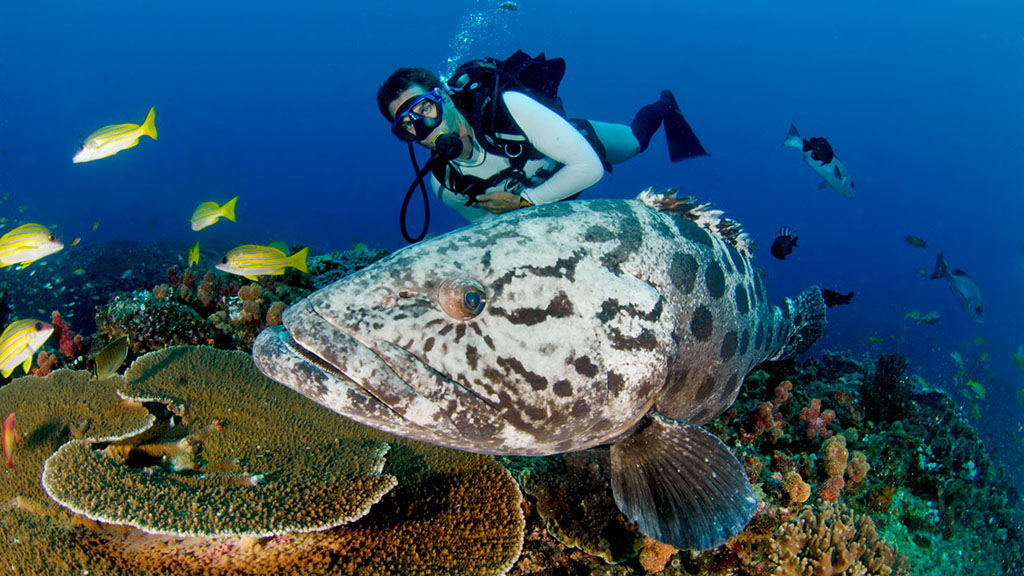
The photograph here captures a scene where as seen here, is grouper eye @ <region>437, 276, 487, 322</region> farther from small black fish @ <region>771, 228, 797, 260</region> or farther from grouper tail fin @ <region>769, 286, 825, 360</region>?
small black fish @ <region>771, 228, 797, 260</region>

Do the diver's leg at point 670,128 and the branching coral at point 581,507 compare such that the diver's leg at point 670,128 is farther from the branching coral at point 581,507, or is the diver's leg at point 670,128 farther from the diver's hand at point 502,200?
the branching coral at point 581,507

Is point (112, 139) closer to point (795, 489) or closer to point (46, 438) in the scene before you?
point (46, 438)

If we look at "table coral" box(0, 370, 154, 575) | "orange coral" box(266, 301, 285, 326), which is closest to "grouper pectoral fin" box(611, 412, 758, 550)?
"table coral" box(0, 370, 154, 575)

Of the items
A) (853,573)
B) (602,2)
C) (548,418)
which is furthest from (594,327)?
(602,2)

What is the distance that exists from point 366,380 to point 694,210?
2597mm

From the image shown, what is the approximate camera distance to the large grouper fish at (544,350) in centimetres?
189

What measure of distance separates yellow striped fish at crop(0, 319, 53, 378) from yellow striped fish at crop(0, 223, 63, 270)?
1.28 metres

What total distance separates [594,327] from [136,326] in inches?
182

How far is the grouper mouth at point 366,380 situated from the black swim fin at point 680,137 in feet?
22.2

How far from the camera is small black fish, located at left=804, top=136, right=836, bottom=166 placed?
6.27m

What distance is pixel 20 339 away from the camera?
3.73 meters

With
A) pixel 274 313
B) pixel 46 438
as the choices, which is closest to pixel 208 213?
pixel 274 313

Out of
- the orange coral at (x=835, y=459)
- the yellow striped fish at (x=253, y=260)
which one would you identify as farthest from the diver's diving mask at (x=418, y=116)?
the orange coral at (x=835, y=459)

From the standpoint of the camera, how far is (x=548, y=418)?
210 cm
